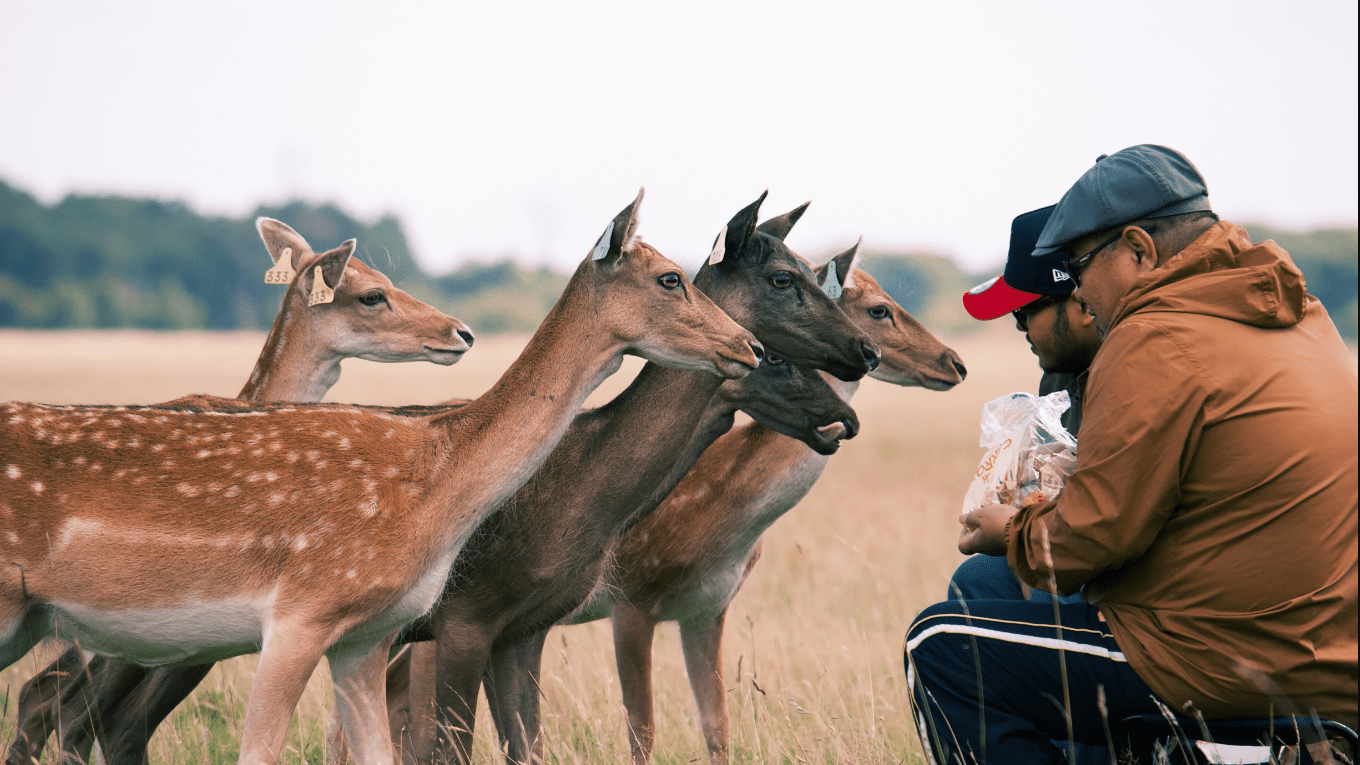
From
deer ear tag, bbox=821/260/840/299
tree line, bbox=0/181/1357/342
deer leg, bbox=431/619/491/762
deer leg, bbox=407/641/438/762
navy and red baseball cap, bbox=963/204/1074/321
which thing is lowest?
tree line, bbox=0/181/1357/342

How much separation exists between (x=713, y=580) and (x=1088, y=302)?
2.67m

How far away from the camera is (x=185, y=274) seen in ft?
223

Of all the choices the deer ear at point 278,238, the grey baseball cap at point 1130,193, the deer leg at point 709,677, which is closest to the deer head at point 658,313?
the grey baseball cap at point 1130,193

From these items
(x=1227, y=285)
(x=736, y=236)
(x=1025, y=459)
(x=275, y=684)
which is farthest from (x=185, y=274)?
(x=1227, y=285)

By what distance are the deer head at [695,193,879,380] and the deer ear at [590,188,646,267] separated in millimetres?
656

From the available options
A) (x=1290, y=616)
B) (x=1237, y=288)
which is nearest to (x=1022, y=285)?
(x=1237, y=288)

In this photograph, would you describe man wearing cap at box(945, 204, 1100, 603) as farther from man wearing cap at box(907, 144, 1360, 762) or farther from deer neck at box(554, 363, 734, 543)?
deer neck at box(554, 363, 734, 543)

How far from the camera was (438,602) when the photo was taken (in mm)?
4402

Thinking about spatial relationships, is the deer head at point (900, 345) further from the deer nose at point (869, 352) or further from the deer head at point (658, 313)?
the deer head at point (658, 313)

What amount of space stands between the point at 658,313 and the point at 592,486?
770mm

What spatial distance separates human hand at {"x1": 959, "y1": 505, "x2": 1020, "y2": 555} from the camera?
128 inches

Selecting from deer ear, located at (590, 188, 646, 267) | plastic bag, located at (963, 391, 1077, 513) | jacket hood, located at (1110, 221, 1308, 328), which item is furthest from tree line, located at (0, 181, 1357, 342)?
jacket hood, located at (1110, 221, 1308, 328)

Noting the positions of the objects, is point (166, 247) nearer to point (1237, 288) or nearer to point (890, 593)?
point (890, 593)

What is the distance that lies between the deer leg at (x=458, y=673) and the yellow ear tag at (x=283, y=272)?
226 centimetres
